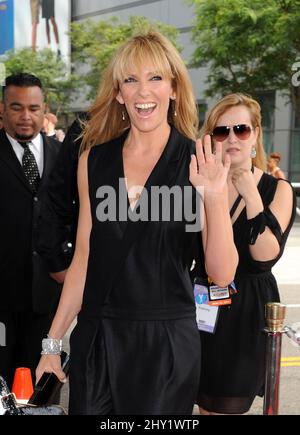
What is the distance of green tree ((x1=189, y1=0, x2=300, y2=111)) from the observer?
21.6m

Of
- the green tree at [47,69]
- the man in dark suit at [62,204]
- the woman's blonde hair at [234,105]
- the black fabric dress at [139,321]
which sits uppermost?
the green tree at [47,69]

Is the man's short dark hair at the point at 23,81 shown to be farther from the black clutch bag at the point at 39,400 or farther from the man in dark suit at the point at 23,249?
the black clutch bag at the point at 39,400

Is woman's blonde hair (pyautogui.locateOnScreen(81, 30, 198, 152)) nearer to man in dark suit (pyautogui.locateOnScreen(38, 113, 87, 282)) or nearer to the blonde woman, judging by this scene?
the blonde woman

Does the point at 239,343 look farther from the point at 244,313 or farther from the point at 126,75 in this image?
the point at 126,75

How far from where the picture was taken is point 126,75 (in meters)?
2.30

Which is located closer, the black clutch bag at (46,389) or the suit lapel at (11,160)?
the black clutch bag at (46,389)

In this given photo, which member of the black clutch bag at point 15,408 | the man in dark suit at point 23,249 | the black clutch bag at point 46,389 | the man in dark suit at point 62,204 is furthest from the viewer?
the man in dark suit at point 23,249

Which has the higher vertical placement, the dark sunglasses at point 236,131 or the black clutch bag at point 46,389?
the dark sunglasses at point 236,131

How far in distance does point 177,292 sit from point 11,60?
4071cm

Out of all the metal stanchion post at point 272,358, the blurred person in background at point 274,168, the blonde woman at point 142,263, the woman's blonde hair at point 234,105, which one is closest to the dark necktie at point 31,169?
the woman's blonde hair at point 234,105

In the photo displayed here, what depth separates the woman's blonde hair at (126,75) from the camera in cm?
229

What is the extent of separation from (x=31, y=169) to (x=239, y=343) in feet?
5.62

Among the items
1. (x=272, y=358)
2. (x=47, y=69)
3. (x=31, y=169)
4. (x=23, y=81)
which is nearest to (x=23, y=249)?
(x=31, y=169)

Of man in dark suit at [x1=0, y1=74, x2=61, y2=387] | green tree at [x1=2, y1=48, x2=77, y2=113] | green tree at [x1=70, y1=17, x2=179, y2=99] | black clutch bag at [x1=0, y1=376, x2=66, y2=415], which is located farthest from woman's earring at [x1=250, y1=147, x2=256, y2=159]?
green tree at [x1=2, y1=48, x2=77, y2=113]
